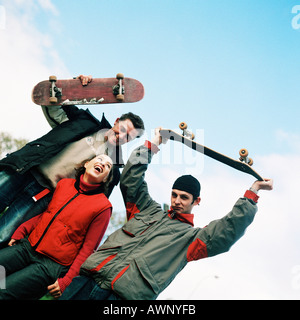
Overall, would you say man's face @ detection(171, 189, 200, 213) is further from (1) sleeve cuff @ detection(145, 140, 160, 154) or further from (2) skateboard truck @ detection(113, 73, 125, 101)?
(2) skateboard truck @ detection(113, 73, 125, 101)

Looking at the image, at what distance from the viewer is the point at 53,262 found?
12.3 ft

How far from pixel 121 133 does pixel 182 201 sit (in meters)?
1.15

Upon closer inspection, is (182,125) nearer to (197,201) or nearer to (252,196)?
(197,201)

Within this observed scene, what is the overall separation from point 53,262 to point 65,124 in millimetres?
1711

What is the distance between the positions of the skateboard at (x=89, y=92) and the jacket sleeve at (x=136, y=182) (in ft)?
2.45

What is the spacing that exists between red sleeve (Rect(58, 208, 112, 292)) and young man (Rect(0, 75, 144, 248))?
0.72 metres

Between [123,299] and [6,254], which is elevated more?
[6,254]

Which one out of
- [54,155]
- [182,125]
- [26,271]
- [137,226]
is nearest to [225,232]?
[137,226]

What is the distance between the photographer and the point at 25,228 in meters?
→ 4.02

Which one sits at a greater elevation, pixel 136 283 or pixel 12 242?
pixel 12 242

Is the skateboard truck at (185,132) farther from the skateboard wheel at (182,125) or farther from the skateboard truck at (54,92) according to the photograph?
the skateboard truck at (54,92)

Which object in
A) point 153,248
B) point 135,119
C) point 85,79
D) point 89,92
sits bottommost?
point 153,248

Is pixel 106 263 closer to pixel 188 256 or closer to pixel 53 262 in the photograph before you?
pixel 53 262
